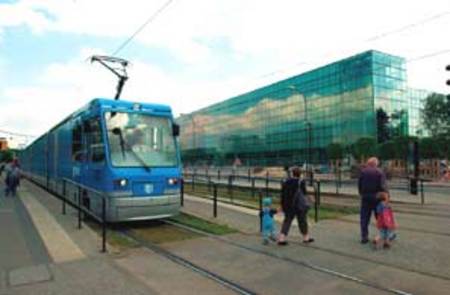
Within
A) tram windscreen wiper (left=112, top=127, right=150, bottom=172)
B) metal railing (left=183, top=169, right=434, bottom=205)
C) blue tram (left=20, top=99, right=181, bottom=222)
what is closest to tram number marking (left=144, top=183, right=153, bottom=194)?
blue tram (left=20, top=99, right=181, bottom=222)

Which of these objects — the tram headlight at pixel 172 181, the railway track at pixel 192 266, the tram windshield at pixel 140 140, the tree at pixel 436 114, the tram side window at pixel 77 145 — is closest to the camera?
the railway track at pixel 192 266

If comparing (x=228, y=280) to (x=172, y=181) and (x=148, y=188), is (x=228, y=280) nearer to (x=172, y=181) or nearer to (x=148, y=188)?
(x=148, y=188)

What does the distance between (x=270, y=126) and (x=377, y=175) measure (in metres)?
79.4

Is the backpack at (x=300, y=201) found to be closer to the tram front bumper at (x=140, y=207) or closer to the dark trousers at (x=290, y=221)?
the dark trousers at (x=290, y=221)

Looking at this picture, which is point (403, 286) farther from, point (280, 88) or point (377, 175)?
point (280, 88)

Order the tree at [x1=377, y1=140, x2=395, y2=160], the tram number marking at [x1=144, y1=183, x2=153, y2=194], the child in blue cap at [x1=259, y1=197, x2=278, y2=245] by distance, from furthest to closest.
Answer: the tree at [x1=377, y1=140, x2=395, y2=160] < the tram number marking at [x1=144, y1=183, x2=153, y2=194] < the child in blue cap at [x1=259, y1=197, x2=278, y2=245]

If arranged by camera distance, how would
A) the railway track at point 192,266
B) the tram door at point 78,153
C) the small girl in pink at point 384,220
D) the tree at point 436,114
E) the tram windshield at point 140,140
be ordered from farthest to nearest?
the tree at point 436,114 → the tram door at point 78,153 → the tram windshield at point 140,140 → the small girl in pink at point 384,220 → the railway track at point 192,266

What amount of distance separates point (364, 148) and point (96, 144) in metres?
49.3

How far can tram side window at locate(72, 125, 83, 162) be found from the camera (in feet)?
52.0

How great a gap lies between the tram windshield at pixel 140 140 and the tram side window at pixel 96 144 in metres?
0.30

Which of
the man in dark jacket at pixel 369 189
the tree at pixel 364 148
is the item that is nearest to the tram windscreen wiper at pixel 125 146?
the man in dark jacket at pixel 369 189

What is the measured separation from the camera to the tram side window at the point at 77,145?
15.9 meters

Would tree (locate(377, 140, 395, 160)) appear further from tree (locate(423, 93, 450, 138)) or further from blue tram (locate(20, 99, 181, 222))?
blue tram (locate(20, 99, 181, 222))

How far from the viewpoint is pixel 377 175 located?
10680mm
